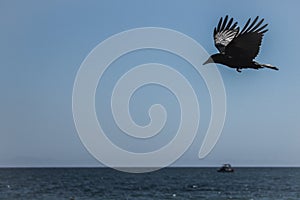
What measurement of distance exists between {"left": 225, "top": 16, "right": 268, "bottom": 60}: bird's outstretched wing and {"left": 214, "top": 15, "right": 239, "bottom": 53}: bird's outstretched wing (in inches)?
19.3

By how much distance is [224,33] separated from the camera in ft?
44.5

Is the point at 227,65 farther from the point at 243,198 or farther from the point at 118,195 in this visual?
the point at 118,195

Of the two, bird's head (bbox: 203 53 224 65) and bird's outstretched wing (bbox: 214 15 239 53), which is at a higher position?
bird's outstretched wing (bbox: 214 15 239 53)

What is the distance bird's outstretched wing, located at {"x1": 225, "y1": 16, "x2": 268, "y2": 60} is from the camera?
12445 mm

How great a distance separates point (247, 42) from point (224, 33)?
1.09m

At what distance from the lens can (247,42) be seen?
12.6 metres

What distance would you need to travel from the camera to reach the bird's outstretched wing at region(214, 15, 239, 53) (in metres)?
13.3

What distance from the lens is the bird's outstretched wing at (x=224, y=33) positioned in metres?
13.3

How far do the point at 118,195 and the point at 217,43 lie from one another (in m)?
63.0

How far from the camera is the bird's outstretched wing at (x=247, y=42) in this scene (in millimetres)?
12445

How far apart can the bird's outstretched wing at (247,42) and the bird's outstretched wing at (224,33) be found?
49 cm

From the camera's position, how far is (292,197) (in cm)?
7156

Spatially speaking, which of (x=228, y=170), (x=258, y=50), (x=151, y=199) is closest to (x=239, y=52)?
(x=258, y=50)

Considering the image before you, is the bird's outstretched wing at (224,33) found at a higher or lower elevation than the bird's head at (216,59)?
higher
